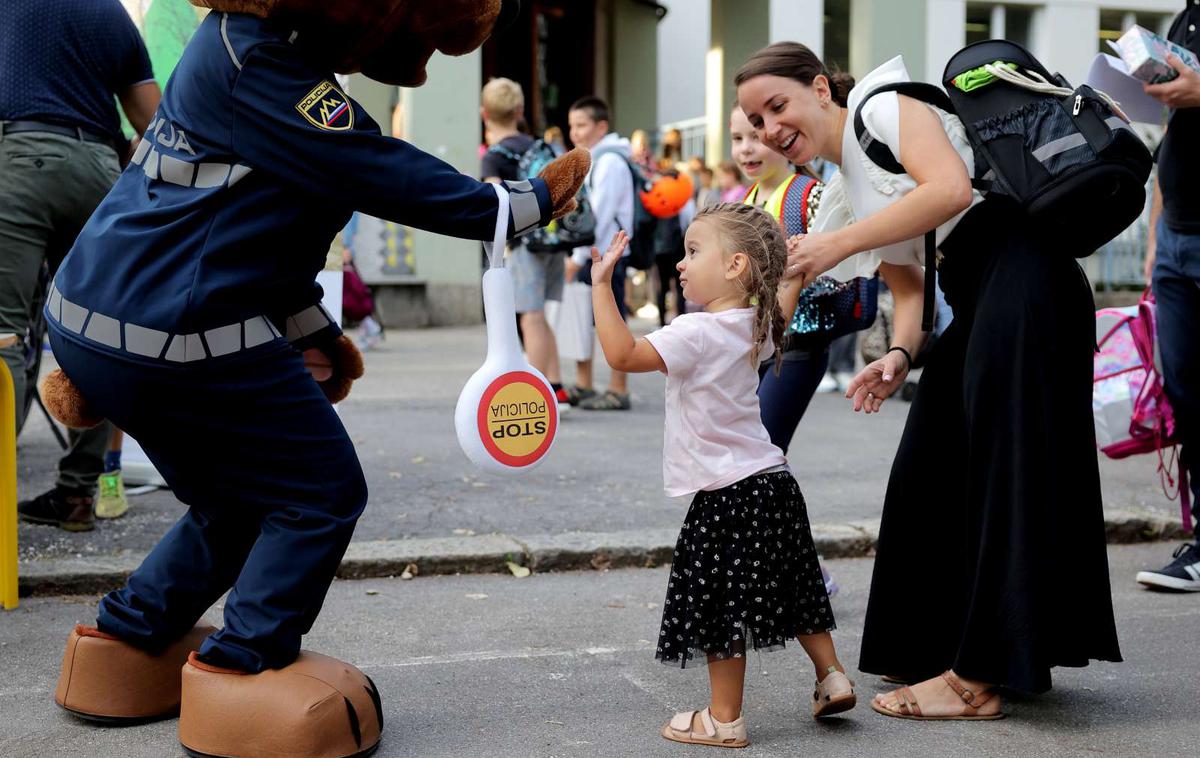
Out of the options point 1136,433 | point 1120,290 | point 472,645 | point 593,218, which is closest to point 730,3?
point 1120,290

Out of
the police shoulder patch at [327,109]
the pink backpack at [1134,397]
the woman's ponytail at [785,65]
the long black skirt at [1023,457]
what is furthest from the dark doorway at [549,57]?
the police shoulder patch at [327,109]

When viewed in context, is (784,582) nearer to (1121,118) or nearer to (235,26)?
(1121,118)

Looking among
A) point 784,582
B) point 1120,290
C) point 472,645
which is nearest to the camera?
point 784,582

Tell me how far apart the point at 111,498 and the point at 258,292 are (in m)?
2.94

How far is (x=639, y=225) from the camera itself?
10219 millimetres

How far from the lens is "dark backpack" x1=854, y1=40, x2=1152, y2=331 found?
135 inches

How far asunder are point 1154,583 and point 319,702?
3.25 m

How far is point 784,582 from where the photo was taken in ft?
11.3

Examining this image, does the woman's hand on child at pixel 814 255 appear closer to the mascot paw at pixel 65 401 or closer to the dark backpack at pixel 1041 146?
the dark backpack at pixel 1041 146

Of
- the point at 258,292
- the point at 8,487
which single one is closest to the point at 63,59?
the point at 8,487

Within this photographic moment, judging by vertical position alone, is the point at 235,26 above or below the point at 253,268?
above

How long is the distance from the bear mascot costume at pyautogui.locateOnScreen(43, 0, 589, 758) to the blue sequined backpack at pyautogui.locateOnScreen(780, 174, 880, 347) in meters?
1.40

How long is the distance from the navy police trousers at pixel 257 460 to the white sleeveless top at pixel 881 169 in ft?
4.79

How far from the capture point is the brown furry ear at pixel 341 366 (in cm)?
379
